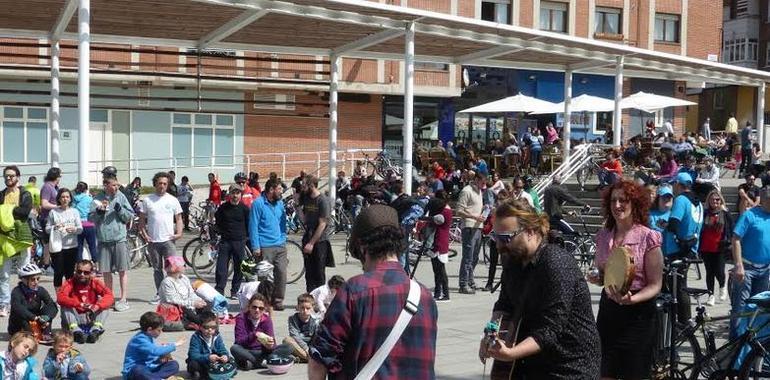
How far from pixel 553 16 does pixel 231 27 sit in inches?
1156

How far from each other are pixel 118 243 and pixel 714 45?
138 ft

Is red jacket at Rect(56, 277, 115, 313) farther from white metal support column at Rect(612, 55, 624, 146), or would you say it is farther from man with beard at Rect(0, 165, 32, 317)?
white metal support column at Rect(612, 55, 624, 146)

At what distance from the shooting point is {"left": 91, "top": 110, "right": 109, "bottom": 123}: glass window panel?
3397 cm

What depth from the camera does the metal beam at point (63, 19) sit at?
1584cm

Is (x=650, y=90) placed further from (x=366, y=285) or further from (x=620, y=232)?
(x=366, y=285)

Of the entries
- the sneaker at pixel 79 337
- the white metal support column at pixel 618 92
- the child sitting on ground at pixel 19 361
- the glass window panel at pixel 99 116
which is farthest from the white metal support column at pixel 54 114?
the glass window panel at pixel 99 116

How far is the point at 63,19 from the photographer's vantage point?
16.8 metres

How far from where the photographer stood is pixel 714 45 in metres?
49.6

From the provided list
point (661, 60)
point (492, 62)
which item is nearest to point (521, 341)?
point (492, 62)

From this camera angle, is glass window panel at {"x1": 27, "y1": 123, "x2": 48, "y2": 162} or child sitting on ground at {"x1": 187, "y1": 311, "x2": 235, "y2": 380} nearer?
child sitting on ground at {"x1": 187, "y1": 311, "x2": 235, "y2": 380}

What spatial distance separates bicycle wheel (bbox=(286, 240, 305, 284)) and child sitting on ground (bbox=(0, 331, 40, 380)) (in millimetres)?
7293

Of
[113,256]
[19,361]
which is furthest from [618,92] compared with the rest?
[19,361]

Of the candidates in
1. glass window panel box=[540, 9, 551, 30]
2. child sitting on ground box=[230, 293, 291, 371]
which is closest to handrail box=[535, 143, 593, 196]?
child sitting on ground box=[230, 293, 291, 371]

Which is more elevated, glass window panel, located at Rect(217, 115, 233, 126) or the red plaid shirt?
glass window panel, located at Rect(217, 115, 233, 126)
